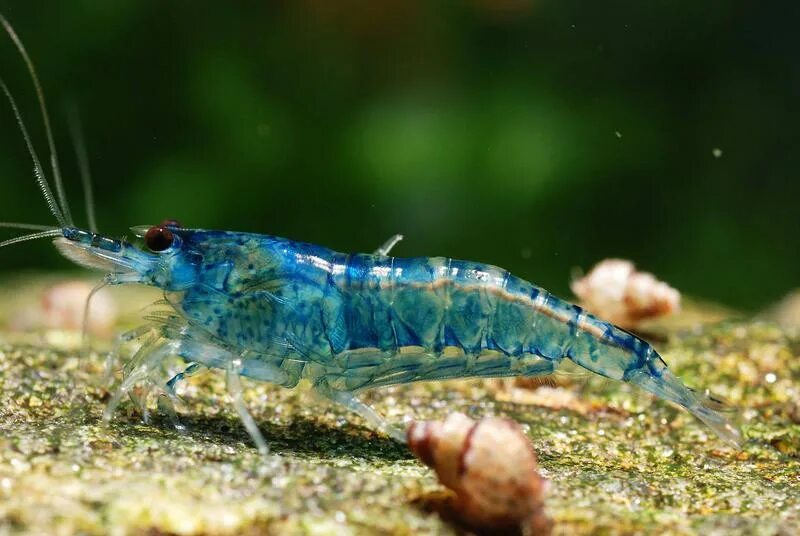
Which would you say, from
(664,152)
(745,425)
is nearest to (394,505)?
(745,425)

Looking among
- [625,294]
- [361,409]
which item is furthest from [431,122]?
[361,409]

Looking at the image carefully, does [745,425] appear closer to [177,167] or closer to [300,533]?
[300,533]

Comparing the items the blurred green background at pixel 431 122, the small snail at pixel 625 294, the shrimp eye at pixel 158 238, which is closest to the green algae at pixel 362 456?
the small snail at pixel 625 294

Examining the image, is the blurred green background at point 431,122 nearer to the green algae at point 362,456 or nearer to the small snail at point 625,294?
the small snail at point 625,294

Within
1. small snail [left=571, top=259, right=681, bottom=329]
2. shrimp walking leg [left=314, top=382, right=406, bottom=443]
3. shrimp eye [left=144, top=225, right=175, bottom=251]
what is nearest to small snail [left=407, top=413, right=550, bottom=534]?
shrimp walking leg [left=314, top=382, right=406, bottom=443]

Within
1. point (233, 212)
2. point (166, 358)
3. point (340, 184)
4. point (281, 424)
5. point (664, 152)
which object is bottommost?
point (281, 424)
